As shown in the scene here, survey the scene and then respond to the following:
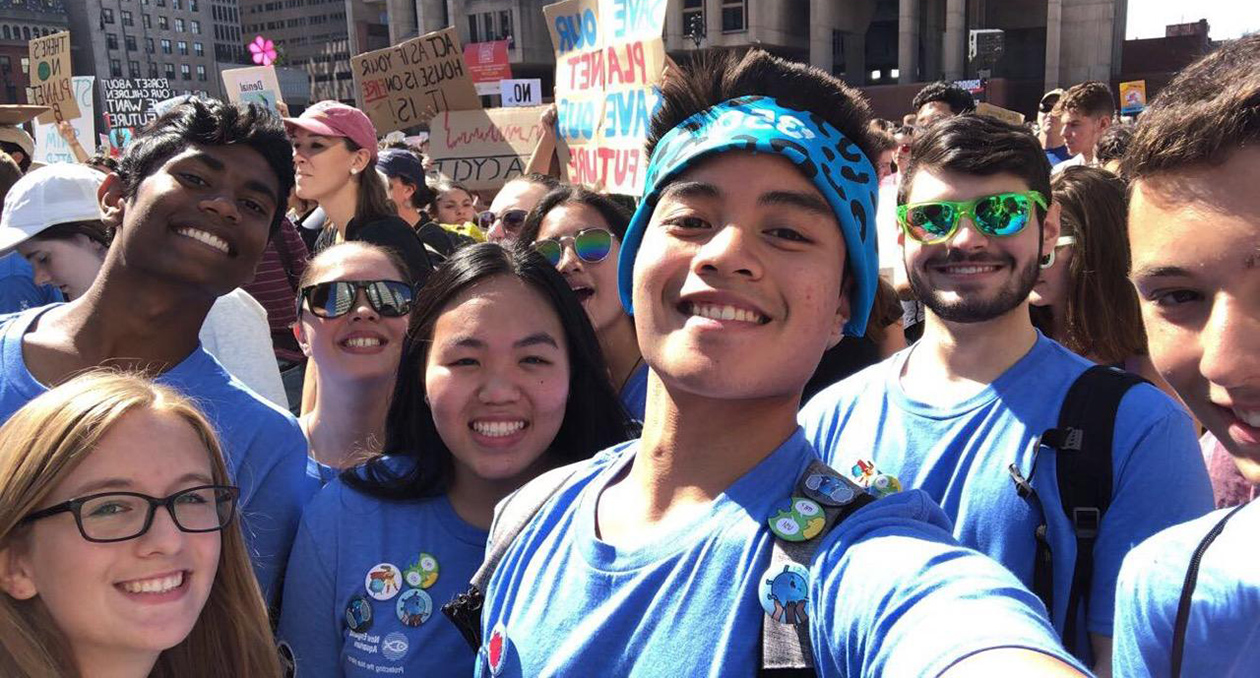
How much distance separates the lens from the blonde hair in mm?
1830

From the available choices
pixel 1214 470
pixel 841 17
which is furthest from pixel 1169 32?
pixel 1214 470

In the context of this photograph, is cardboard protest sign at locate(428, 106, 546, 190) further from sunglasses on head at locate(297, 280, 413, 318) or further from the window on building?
the window on building

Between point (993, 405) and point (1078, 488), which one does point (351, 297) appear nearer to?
point (993, 405)

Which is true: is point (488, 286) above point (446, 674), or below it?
above

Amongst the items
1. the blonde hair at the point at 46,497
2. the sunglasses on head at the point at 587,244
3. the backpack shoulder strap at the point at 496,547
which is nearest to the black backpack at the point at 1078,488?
the backpack shoulder strap at the point at 496,547

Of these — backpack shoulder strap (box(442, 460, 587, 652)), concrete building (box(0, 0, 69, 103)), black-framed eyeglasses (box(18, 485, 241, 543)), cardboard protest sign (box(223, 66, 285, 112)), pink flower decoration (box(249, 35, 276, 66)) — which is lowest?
backpack shoulder strap (box(442, 460, 587, 652))

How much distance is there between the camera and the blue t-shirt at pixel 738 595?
1.26 m

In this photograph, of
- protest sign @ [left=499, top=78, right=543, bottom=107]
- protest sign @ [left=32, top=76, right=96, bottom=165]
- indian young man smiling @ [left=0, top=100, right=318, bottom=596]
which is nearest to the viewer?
indian young man smiling @ [left=0, top=100, right=318, bottom=596]

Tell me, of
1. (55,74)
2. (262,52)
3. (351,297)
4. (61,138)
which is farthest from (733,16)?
(351,297)

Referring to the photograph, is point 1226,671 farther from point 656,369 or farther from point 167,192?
point 167,192

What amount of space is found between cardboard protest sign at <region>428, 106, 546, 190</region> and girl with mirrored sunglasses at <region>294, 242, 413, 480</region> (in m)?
5.96

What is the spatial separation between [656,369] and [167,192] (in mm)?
1701

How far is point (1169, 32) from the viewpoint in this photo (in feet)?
158

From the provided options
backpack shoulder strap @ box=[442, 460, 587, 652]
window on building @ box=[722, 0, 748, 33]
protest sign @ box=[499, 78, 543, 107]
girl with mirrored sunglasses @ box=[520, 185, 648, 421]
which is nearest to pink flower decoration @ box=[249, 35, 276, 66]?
protest sign @ box=[499, 78, 543, 107]
